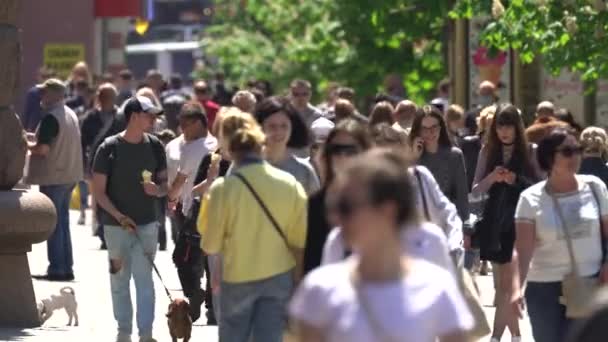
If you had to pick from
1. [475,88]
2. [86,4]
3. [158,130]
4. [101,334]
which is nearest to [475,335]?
[101,334]

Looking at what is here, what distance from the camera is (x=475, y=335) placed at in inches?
360

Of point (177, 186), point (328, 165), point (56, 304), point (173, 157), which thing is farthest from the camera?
point (173, 157)

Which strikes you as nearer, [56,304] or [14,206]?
[14,206]

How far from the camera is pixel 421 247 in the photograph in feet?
23.9

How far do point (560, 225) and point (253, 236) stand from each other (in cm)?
156

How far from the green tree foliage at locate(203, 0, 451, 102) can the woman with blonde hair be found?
13494mm

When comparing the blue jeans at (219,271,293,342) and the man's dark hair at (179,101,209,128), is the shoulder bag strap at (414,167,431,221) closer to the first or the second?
the blue jeans at (219,271,293,342)

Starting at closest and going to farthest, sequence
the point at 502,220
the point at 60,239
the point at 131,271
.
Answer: the point at 502,220 → the point at 131,271 → the point at 60,239

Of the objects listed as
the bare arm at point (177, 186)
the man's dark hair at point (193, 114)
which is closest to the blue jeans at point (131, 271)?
the bare arm at point (177, 186)

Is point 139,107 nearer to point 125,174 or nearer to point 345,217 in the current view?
point 125,174

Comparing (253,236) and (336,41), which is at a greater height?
(253,236)

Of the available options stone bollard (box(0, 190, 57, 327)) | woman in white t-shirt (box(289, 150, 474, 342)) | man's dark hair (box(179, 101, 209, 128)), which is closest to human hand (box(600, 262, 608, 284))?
woman in white t-shirt (box(289, 150, 474, 342))

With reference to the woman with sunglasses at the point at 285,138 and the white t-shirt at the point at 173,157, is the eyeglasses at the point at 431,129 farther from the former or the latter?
the white t-shirt at the point at 173,157

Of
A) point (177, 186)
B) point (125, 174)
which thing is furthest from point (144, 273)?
point (177, 186)
